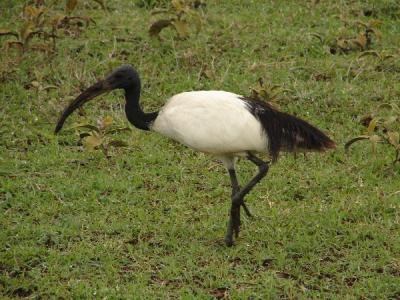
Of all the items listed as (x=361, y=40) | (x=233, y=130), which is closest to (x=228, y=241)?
(x=233, y=130)

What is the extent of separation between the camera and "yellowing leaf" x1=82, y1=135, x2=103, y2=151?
7488 millimetres

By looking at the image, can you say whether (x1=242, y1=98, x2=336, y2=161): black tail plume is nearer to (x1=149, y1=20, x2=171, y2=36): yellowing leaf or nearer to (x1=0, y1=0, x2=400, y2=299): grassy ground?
(x1=0, y1=0, x2=400, y2=299): grassy ground

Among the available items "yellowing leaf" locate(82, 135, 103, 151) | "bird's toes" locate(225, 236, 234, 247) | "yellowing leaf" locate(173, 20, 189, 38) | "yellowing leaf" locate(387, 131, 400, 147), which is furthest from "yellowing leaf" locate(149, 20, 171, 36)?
"bird's toes" locate(225, 236, 234, 247)

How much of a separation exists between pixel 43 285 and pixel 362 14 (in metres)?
6.01

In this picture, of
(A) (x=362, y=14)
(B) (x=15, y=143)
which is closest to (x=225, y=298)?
(B) (x=15, y=143)

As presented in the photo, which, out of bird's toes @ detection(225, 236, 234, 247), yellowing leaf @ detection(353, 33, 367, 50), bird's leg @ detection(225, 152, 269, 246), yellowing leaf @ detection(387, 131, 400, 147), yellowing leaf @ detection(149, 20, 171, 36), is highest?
yellowing leaf @ detection(353, 33, 367, 50)

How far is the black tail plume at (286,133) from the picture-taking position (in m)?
6.02

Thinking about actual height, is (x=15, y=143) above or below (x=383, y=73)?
below

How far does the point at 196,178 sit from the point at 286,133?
154cm

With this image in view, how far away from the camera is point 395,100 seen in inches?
338

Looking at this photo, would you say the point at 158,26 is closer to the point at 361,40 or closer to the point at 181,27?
the point at 181,27

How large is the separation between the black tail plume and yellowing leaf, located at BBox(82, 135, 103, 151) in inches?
72.6

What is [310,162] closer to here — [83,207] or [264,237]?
[264,237]

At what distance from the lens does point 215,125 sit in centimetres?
590
